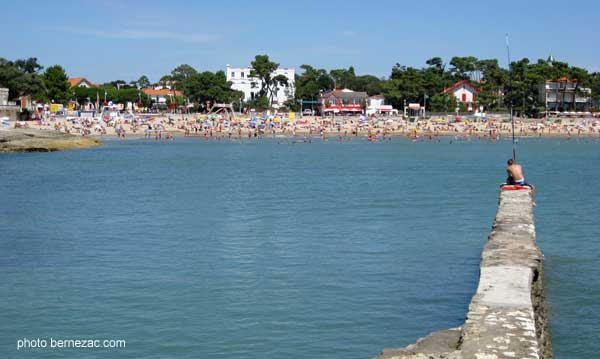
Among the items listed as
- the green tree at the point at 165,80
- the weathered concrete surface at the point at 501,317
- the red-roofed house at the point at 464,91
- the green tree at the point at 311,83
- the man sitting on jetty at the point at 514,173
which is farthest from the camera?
the green tree at the point at 165,80

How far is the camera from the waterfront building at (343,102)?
132 meters

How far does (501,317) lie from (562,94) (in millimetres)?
116916

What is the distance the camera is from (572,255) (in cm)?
2028

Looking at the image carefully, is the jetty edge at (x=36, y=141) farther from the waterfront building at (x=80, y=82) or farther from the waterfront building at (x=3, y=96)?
the waterfront building at (x=80, y=82)

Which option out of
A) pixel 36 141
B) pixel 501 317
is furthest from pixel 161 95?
pixel 501 317

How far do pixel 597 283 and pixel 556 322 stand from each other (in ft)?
11.3

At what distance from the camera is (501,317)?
9992 millimetres

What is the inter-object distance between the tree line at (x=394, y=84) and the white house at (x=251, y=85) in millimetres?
1092

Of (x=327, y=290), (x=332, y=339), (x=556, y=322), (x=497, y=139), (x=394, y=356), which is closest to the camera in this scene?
(x=394, y=356)

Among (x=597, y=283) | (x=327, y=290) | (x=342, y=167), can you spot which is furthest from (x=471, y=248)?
(x=342, y=167)

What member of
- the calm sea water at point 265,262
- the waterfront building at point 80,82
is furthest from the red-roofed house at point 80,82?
the calm sea water at point 265,262

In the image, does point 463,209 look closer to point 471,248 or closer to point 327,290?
point 471,248

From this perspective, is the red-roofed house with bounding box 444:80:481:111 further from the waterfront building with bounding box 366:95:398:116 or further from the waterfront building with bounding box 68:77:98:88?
the waterfront building with bounding box 68:77:98:88

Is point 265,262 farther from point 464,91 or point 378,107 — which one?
point 464,91
